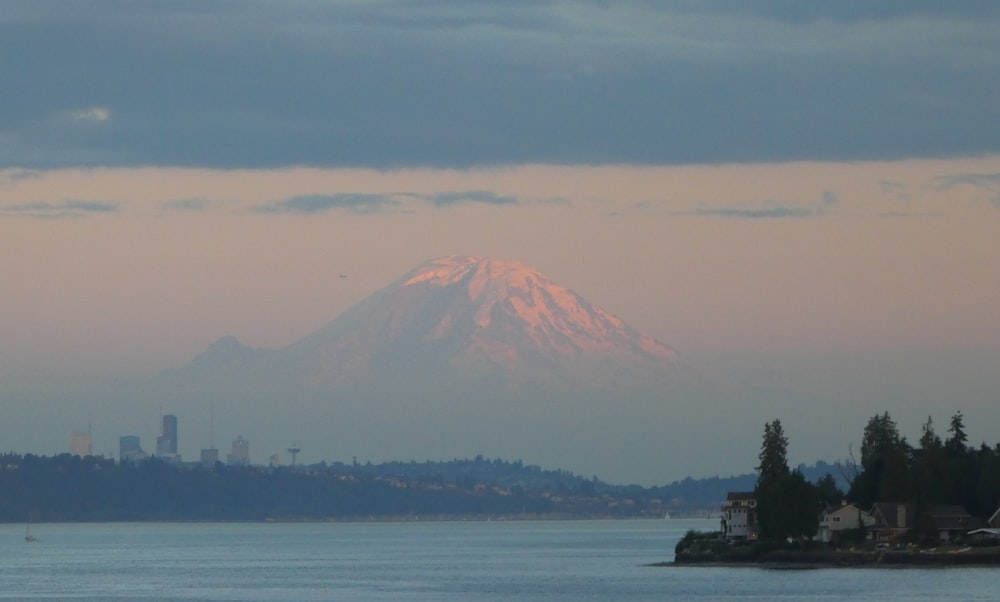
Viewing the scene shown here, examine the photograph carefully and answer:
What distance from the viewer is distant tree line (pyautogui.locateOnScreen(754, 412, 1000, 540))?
145125mm

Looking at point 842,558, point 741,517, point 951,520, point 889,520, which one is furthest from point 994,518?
point 741,517

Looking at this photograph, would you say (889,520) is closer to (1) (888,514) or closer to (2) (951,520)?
(1) (888,514)

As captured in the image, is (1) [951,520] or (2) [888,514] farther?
(2) [888,514]

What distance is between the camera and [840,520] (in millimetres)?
150750

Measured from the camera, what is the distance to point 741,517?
520ft

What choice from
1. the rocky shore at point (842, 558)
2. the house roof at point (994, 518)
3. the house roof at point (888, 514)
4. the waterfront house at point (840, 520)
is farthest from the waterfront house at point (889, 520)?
the house roof at point (994, 518)

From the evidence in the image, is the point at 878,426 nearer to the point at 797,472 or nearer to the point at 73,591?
the point at 797,472

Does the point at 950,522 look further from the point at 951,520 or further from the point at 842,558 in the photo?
Result: the point at 842,558

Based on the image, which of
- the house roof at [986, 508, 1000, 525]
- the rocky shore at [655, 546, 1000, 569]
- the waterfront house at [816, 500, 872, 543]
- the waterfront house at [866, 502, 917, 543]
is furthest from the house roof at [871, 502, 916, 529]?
the house roof at [986, 508, 1000, 525]

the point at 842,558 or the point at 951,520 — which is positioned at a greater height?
the point at 951,520

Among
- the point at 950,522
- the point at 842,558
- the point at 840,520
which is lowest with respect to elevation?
the point at 842,558

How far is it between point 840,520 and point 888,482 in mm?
4604

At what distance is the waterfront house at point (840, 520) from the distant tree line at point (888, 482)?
1.11 metres

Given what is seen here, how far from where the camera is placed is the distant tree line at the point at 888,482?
145 meters
